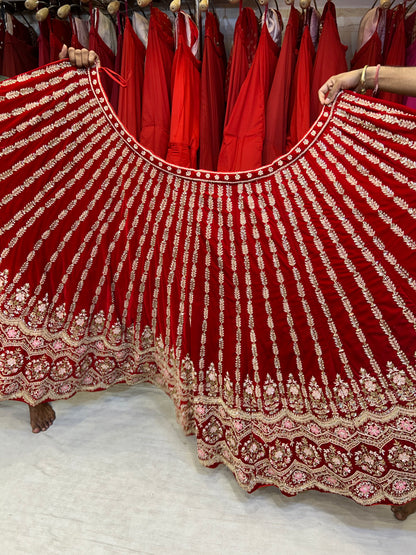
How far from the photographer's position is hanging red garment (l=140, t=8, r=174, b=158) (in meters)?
1.08

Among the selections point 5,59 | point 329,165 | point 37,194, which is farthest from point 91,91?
point 5,59

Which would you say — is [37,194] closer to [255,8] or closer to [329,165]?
[329,165]

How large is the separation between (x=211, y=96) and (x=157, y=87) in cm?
17

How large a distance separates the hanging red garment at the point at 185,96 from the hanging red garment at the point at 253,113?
4.6 inches

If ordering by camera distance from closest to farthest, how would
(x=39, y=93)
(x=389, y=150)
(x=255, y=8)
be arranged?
(x=389, y=150) → (x=39, y=93) → (x=255, y=8)

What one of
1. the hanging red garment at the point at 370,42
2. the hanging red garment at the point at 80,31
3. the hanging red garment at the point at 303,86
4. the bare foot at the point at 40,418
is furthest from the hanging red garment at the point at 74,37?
the bare foot at the point at 40,418

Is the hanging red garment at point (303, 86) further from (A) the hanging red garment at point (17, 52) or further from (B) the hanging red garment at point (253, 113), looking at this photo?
(A) the hanging red garment at point (17, 52)

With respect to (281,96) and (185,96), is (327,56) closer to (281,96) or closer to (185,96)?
(281,96)

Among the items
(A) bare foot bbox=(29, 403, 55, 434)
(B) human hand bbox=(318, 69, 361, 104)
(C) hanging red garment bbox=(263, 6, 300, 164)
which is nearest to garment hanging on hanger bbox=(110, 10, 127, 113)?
(C) hanging red garment bbox=(263, 6, 300, 164)

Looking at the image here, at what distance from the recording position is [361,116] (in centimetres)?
68

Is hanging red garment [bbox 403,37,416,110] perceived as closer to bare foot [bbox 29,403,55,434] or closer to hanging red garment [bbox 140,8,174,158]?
hanging red garment [bbox 140,8,174,158]

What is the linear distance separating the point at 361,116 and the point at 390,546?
3.07ft

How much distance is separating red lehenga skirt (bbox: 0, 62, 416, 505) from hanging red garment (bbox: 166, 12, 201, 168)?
0.84ft

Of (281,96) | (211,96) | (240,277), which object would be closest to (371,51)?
(281,96)
